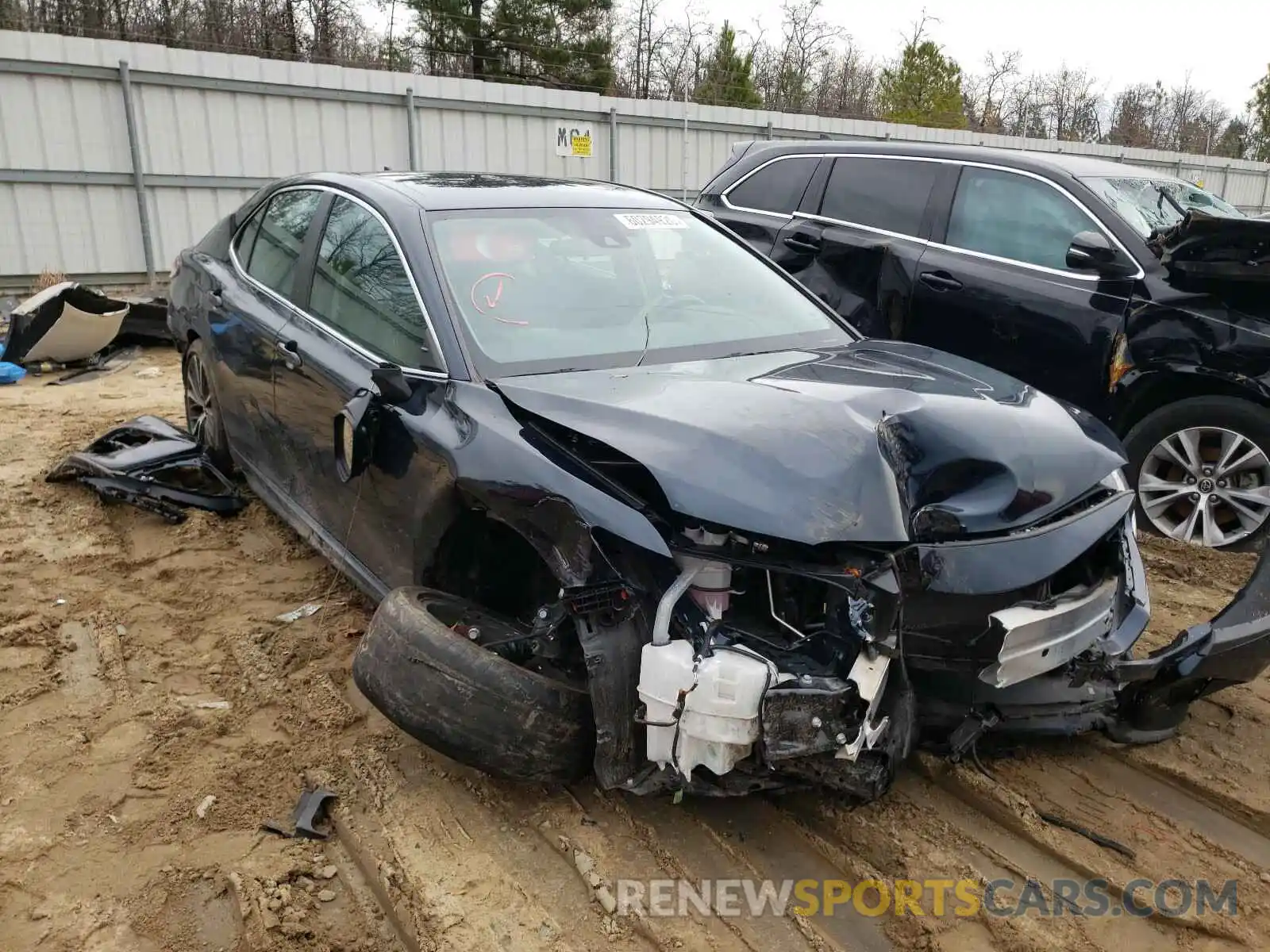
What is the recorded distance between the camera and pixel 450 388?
2996 millimetres

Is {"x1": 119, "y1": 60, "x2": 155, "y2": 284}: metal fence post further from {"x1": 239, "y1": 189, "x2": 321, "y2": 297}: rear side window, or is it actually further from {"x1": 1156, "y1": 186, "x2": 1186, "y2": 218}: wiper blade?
{"x1": 1156, "y1": 186, "x2": 1186, "y2": 218}: wiper blade

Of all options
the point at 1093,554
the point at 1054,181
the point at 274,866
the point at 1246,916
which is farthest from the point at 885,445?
the point at 1054,181

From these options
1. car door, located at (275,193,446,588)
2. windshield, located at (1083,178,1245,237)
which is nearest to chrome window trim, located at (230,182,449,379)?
car door, located at (275,193,446,588)

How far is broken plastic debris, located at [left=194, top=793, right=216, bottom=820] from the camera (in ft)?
9.13

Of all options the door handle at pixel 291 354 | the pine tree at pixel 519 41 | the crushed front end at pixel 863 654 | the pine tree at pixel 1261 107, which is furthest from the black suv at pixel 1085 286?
the pine tree at pixel 1261 107

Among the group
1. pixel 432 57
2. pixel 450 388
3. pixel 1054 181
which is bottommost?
pixel 450 388

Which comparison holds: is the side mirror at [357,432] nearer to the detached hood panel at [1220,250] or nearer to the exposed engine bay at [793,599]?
the exposed engine bay at [793,599]

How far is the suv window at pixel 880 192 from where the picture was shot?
5730mm

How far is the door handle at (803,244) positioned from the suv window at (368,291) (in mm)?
3075

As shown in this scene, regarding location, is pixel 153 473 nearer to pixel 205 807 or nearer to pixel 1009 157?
pixel 205 807

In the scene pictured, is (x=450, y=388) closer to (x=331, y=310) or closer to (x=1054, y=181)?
(x=331, y=310)

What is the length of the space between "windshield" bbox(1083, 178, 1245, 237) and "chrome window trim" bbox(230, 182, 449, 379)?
369cm

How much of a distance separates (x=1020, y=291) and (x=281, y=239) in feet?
12.0

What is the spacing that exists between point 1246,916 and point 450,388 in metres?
2.53
